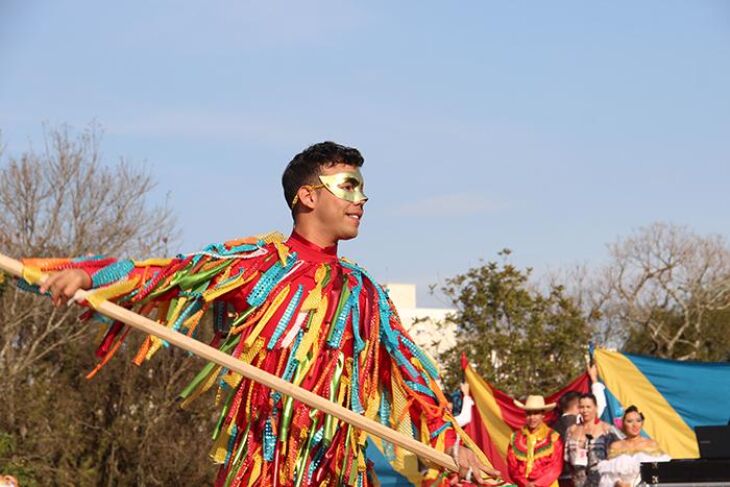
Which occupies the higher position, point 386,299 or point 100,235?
point 100,235

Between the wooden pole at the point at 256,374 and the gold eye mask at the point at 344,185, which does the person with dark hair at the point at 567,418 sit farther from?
the wooden pole at the point at 256,374

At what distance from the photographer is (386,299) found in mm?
5082

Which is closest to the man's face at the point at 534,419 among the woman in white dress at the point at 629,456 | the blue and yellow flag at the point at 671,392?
the woman in white dress at the point at 629,456

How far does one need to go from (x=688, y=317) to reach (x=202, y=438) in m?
22.0

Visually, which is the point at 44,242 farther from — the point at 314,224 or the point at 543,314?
the point at 314,224

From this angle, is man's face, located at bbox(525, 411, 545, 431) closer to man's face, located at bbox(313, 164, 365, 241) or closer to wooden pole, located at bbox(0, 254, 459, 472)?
man's face, located at bbox(313, 164, 365, 241)

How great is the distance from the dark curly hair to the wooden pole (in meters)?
0.94

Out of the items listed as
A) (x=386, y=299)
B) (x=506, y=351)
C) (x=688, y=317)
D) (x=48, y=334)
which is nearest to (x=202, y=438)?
(x=48, y=334)

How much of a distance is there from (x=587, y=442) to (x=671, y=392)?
256cm

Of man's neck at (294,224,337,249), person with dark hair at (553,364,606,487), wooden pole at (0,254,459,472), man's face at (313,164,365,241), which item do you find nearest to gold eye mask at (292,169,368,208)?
man's face at (313,164,365,241)

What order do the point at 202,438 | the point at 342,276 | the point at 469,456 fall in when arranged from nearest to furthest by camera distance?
the point at 469,456 → the point at 342,276 → the point at 202,438

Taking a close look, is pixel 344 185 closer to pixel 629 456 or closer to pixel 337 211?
pixel 337 211

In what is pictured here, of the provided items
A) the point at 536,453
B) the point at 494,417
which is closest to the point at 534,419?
the point at 536,453

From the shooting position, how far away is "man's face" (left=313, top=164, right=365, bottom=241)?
16.3ft
